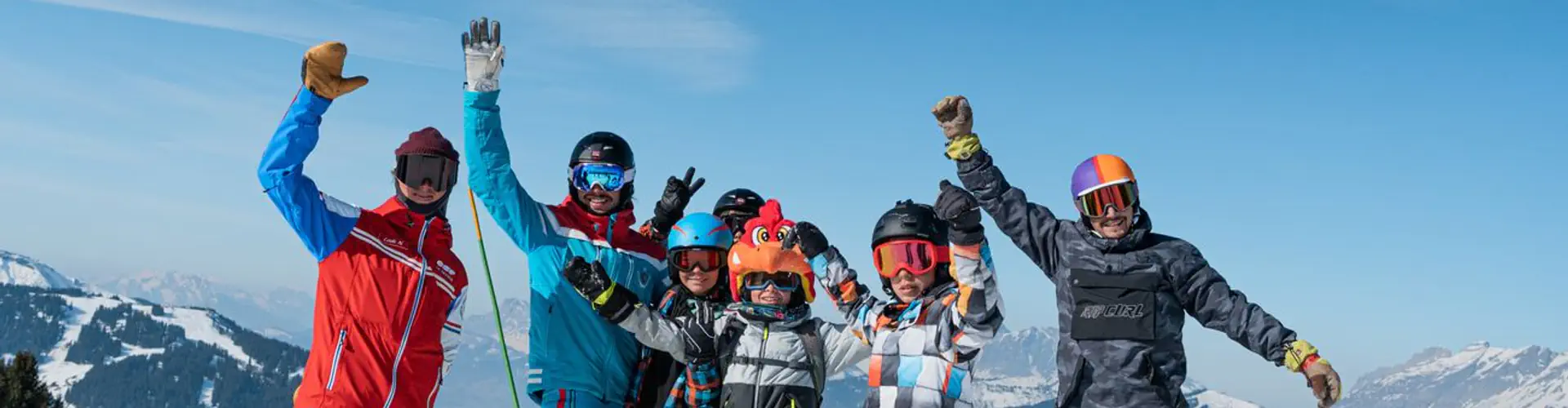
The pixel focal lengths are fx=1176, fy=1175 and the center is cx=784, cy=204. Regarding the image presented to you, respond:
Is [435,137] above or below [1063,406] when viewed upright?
above

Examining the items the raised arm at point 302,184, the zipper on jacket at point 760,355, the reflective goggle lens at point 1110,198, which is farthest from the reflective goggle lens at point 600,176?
the reflective goggle lens at point 1110,198

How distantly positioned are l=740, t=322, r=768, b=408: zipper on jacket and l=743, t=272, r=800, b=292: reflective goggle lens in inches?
11.0

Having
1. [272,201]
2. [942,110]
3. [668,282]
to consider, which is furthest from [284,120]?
[942,110]

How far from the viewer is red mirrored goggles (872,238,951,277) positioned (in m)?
8.18

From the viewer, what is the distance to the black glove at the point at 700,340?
28.6 ft

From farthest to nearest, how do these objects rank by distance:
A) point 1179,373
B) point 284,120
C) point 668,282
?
point 668,282 < point 1179,373 < point 284,120

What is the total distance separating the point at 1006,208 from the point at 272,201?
481cm

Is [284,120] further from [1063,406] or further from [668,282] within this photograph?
[1063,406]

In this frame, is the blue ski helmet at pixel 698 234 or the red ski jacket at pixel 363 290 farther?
the blue ski helmet at pixel 698 234

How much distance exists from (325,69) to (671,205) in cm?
368

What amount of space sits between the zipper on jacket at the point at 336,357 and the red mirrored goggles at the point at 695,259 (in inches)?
108

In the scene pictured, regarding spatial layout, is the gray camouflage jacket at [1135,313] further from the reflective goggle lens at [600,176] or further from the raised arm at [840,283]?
the reflective goggle lens at [600,176]

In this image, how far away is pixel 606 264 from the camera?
9.13 metres

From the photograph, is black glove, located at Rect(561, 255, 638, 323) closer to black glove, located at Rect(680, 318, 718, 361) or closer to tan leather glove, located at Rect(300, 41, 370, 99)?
black glove, located at Rect(680, 318, 718, 361)
